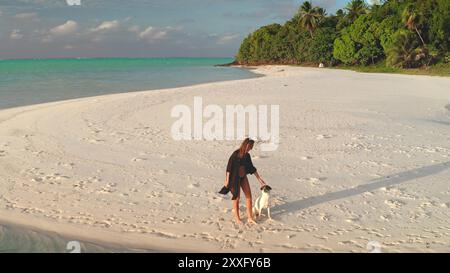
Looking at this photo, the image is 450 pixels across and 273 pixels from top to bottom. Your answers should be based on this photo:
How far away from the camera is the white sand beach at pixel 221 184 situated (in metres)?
6.07

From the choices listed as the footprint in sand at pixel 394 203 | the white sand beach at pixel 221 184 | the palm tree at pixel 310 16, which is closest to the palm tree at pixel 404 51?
the palm tree at pixel 310 16

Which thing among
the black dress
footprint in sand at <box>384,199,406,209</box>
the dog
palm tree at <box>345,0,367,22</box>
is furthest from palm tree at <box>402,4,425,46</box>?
the black dress

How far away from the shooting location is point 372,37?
187 ft

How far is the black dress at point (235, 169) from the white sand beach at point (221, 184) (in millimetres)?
653

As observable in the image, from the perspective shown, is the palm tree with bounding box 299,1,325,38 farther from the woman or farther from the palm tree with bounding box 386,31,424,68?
the woman

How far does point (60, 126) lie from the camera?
47.0 ft

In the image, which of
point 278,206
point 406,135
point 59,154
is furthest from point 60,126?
point 406,135

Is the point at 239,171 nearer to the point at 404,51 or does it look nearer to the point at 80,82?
the point at 80,82

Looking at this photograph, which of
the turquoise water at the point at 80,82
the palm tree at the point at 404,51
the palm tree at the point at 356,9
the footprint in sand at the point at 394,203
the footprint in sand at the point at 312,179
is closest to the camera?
the footprint in sand at the point at 394,203

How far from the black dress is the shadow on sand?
3.46ft

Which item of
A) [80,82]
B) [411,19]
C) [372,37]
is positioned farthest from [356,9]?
[80,82]

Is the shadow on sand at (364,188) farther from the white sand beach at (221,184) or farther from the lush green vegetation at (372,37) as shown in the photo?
the lush green vegetation at (372,37)
